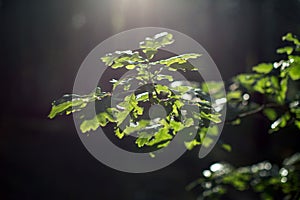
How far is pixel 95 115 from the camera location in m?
0.80

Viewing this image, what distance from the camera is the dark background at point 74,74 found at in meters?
4.10

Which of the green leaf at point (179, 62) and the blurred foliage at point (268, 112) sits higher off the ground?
the green leaf at point (179, 62)

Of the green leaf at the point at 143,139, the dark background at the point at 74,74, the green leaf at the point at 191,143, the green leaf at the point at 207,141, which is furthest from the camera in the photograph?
the dark background at the point at 74,74

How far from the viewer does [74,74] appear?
4.17m

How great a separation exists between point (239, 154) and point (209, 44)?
1.08 metres

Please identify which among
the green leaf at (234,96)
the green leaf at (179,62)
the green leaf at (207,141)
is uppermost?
the green leaf at (179,62)

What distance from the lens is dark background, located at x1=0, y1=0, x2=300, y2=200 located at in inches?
161

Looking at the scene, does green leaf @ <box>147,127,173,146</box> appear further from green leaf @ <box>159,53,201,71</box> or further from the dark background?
the dark background

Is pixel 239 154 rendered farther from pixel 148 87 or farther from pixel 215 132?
pixel 148 87

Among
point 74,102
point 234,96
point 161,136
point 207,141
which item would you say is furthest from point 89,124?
point 234,96

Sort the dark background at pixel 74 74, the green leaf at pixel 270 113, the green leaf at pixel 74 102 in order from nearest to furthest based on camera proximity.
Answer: the green leaf at pixel 74 102, the green leaf at pixel 270 113, the dark background at pixel 74 74

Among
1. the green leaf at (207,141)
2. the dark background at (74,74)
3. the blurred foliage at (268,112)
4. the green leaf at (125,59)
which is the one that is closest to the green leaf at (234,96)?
the blurred foliage at (268,112)

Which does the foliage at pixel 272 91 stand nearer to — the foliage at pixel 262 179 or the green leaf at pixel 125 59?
the foliage at pixel 262 179

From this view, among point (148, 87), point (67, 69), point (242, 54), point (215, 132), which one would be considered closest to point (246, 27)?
point (242, 54)
